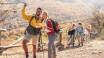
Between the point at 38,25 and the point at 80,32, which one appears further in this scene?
the point at 80,32

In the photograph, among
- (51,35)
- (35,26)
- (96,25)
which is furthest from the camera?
(96,25)

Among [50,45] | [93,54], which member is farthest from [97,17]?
[50,45]

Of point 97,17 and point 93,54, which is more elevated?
point 97,17

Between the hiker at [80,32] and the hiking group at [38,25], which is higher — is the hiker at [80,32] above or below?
below

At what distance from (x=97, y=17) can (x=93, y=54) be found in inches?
443

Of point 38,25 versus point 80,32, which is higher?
point 38,25

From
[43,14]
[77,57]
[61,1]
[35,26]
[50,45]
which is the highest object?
[61,1]

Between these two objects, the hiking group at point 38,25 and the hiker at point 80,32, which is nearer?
the hiking group at point 38,25

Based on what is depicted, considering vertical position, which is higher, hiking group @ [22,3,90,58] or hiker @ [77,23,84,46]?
hiking group @ [22,3,90,58]

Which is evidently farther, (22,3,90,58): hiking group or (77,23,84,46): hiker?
(77,23,84,46): hiker

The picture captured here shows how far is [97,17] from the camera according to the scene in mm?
18312

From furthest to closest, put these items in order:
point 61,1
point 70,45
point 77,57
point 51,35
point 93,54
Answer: point 61,1
point 70,45
point 93,54
point 77,57
point 51,35

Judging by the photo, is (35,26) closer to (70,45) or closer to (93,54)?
(93,54)

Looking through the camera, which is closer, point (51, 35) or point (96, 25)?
point (51, 35)
